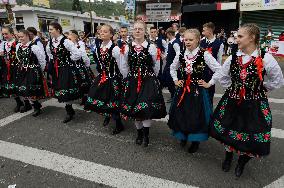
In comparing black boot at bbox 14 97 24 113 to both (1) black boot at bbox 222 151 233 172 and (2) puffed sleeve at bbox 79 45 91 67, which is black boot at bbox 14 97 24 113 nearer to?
(2) puffed sleeve at bbox 79 45 91 67

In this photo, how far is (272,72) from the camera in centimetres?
322

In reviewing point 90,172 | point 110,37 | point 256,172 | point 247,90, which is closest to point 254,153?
point 256,172

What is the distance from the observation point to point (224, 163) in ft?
12.3

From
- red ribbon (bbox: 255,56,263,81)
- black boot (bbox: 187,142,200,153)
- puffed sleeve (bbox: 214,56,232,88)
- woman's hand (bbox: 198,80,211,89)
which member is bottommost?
black boot (bbox: 187,142,200,153)

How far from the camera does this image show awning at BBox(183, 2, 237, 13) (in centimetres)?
2161

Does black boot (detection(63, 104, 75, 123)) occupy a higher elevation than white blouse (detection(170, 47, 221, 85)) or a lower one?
lower

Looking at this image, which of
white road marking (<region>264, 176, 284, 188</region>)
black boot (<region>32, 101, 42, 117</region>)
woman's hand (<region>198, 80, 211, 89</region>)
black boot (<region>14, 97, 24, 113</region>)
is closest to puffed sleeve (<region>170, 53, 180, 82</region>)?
woman's hand (<region>198, 80, 211, 89</region>)

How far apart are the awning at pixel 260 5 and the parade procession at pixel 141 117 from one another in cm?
1443

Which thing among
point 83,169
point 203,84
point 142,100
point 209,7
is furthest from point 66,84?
point 209,7

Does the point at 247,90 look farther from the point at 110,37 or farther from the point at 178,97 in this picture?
the point at 110,37

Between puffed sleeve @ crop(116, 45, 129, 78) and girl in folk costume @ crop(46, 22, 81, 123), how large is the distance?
1.08 metres

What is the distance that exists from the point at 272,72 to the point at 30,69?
453cm

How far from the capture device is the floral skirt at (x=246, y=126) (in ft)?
10.7

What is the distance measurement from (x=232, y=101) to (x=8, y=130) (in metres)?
4.17
